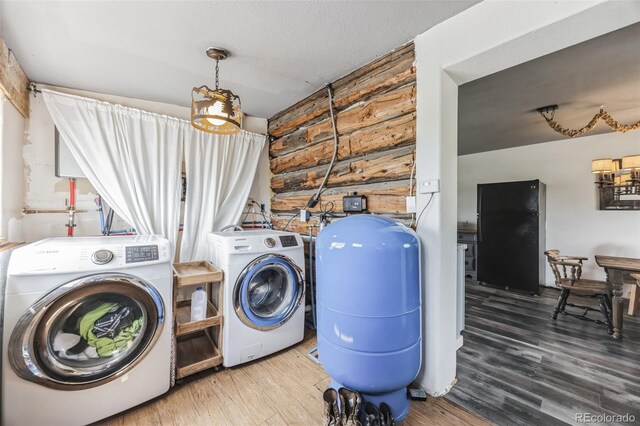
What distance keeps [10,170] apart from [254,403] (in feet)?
8.20

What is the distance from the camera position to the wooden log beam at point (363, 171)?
1.90 metres

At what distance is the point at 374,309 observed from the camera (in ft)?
4.54

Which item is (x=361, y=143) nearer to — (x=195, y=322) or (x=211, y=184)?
(x=211, y=184)

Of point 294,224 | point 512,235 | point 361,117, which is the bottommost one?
point 512,235

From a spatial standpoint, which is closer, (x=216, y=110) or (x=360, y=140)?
(x=216, y=110)

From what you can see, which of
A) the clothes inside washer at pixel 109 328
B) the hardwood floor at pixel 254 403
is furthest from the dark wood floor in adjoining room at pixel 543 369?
the clothes inside washer at pixel 109 328

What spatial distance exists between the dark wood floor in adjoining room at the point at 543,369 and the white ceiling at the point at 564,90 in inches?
94.3

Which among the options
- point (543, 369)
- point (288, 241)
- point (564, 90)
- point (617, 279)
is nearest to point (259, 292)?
point (288, 241)

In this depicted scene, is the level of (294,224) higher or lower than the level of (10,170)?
lower

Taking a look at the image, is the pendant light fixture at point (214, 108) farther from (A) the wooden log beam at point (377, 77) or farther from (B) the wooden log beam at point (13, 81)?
(B) the wooden log beam at point (13, 81)

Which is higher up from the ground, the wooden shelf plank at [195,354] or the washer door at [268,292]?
the washer door at [268,292]

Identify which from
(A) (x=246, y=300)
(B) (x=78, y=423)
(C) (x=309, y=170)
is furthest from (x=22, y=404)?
(C) (x=309, y=170)
